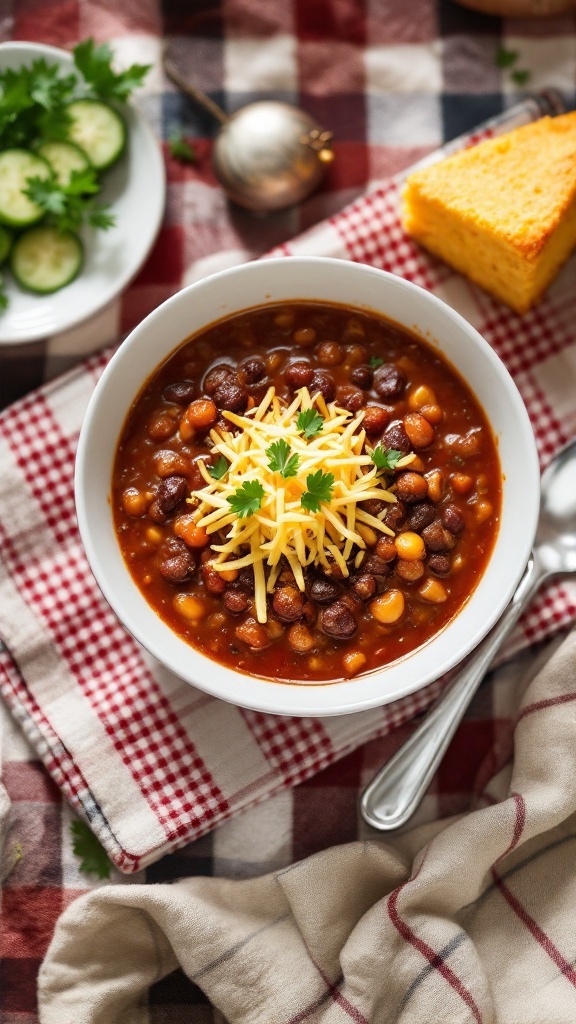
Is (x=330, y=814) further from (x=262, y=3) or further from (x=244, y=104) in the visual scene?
(x=262, y=3)

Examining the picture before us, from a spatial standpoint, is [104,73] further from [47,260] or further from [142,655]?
[142,655]

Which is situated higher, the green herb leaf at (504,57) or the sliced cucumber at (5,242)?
the green herb leaf at (504,57)

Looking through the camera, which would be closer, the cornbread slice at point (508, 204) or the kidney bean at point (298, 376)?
the kidney bean at point (298, 376)

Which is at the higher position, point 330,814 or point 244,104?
point 244,104

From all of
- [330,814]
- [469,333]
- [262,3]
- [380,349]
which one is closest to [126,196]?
[262,3]

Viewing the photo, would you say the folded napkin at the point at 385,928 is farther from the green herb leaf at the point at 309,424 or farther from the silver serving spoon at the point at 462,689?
the green herb leaf at the point at 309,424

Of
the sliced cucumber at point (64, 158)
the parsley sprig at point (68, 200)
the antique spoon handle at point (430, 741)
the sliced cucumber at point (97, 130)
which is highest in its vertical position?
the sliced cucumber at point (97, 130)

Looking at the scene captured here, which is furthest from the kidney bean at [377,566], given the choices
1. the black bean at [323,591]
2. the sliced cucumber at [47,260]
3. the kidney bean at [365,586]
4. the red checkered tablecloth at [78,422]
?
the sliced cucumber at [47,260]
